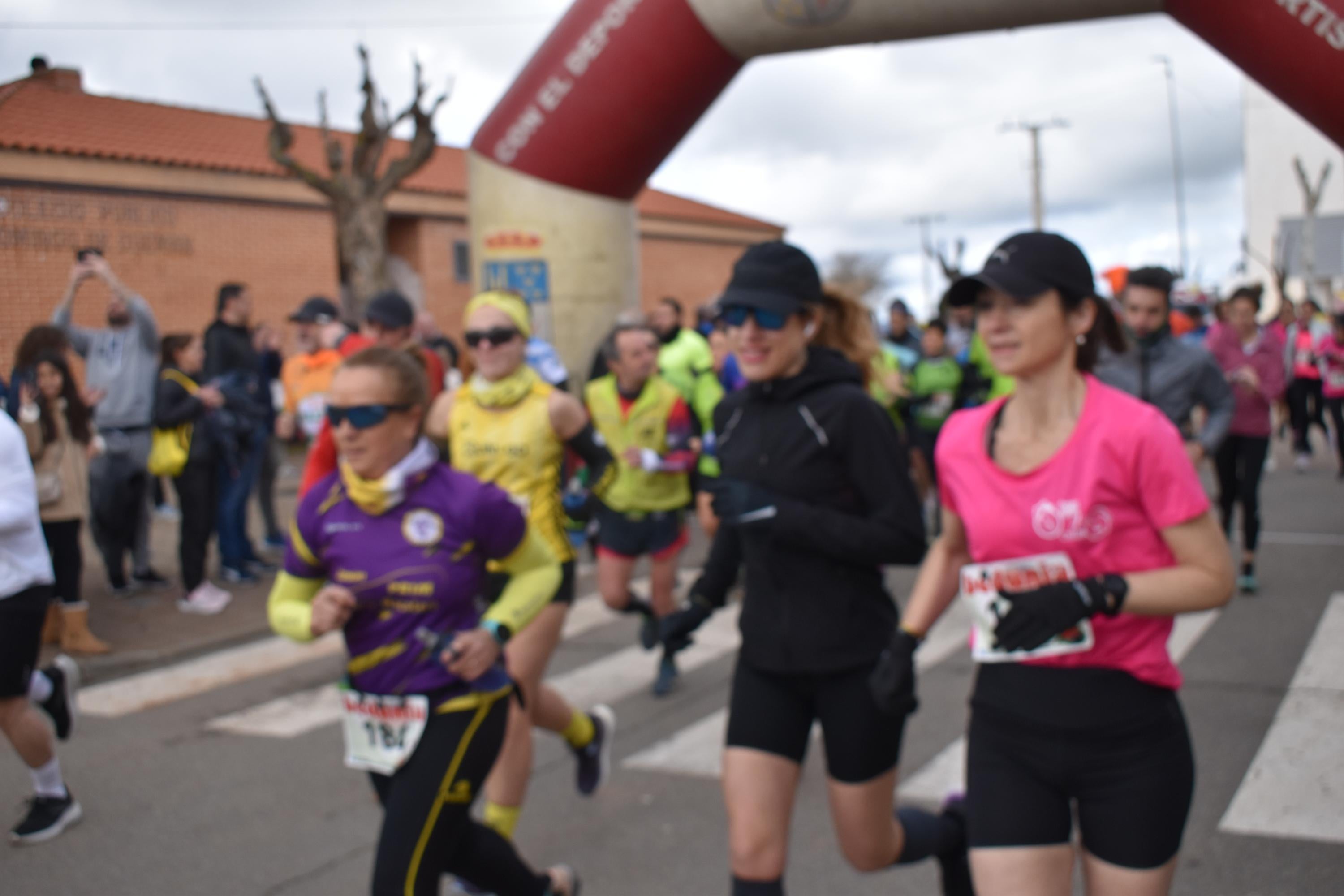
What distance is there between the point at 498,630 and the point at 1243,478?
6817 mm

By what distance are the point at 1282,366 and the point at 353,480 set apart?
35.3 feet

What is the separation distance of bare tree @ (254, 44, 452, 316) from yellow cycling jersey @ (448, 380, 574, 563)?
39.2 feet

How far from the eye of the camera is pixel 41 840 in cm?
477

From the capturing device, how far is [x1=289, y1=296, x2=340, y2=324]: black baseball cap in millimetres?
9500

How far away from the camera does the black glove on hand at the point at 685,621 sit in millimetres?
3551

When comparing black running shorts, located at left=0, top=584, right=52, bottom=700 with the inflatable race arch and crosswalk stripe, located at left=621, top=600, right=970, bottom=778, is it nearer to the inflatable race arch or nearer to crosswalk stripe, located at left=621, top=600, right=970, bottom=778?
crosswalk stripe, located at left=621, top=600, right=970, bottom=778

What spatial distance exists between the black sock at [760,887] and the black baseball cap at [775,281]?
4.83 ft

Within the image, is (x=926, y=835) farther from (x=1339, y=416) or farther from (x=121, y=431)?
(x=1339, y=416)

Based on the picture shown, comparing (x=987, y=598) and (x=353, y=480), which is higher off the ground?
(x=353, y=480)

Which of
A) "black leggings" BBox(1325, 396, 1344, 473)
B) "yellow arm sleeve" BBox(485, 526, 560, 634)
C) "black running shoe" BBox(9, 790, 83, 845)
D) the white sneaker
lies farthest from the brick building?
"black leggings" BBox(1325, 396, 1344, 473)

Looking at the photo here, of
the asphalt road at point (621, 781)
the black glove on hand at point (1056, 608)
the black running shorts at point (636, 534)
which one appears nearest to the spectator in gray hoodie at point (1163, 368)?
the asphalt road at point (621, 781)

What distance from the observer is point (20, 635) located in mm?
4449

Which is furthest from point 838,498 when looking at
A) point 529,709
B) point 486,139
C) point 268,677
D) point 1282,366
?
point 1282,366

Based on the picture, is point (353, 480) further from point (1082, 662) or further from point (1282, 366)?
point (1282, 366)
